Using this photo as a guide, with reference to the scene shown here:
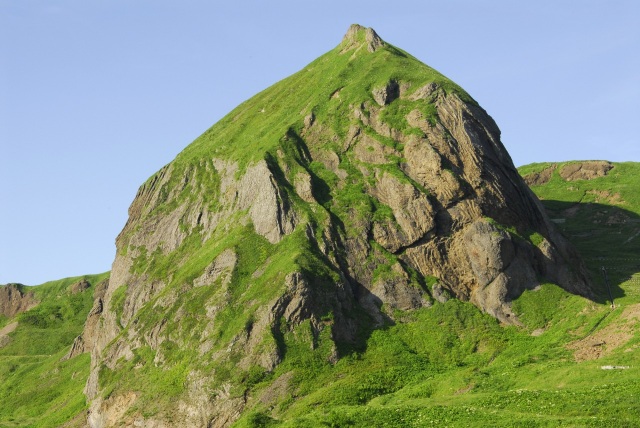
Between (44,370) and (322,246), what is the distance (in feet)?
228

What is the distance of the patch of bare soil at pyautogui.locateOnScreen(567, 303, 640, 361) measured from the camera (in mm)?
86375

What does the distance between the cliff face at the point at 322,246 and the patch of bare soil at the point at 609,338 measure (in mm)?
12081

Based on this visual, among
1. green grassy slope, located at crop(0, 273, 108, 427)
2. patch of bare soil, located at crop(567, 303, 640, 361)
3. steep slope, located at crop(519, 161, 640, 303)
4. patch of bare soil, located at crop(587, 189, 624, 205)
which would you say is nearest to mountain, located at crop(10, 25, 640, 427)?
patch of bare soil, located at crop(567, 303, 640, 361)

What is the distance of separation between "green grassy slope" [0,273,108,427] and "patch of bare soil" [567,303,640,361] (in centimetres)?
6761

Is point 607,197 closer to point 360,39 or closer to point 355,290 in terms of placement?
point 360,39

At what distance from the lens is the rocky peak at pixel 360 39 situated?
143875 mm

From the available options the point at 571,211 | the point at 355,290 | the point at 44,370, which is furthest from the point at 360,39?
the point at 44,370

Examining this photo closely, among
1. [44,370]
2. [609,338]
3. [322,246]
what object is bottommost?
[609,338]

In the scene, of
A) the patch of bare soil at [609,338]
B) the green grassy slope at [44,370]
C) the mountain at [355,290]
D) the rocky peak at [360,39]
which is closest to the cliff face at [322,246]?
the mountain at [355,290]

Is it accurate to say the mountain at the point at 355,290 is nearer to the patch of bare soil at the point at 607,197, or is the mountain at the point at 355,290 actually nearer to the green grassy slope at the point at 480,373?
the green grassy slope at the point at 480,373

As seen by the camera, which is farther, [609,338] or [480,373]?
[609,338]

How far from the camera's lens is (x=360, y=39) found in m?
149

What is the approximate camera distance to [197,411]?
305ft

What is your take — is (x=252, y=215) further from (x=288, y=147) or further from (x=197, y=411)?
(x=197, y=411)
